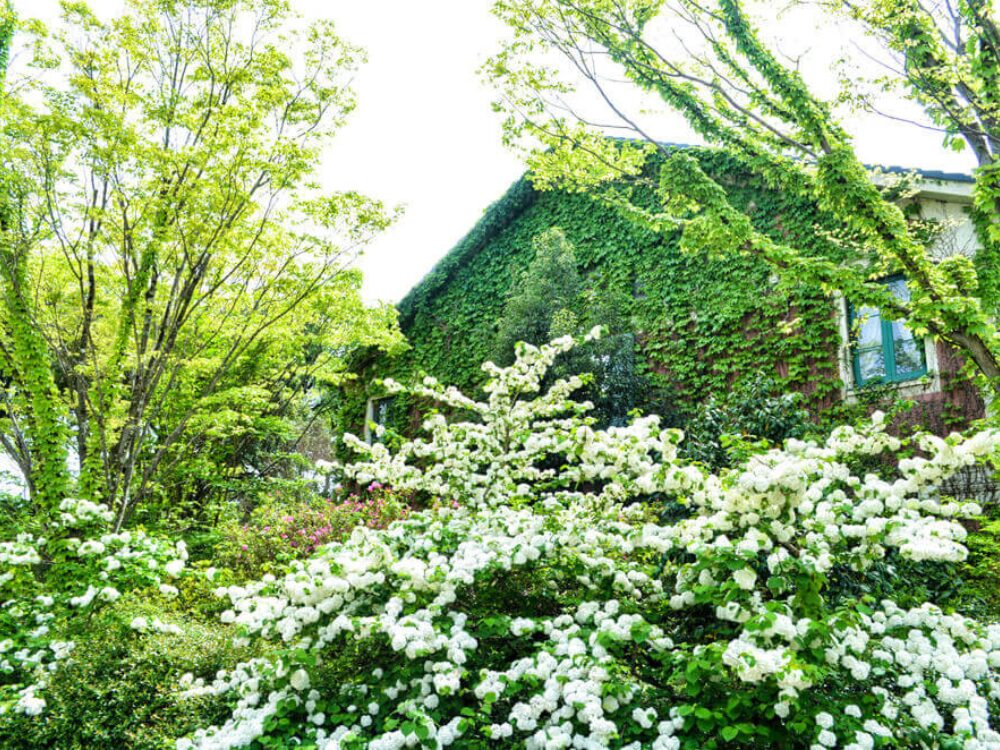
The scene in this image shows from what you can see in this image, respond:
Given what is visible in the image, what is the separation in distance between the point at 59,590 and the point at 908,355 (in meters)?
10.2

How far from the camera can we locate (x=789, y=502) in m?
3.32

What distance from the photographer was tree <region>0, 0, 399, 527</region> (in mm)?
7703

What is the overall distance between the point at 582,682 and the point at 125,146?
764 centimetres

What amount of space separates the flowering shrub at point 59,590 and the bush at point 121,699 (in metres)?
0.13

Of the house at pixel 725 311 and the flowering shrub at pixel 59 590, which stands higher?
the house at pixel 725 311

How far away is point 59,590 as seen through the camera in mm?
6211

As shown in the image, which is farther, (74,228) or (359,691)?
(74,228)

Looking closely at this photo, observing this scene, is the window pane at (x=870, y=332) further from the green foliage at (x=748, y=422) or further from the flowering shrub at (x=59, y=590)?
the flowering shrub at (x=59, y=590)

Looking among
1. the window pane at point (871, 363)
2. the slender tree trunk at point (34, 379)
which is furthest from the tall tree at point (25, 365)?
the window pane at point (871, 363)

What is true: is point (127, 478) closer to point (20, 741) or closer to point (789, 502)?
point (20, 741)

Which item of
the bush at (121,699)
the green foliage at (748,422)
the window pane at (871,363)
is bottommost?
the bush at (121,699)

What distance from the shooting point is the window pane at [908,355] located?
9.25m

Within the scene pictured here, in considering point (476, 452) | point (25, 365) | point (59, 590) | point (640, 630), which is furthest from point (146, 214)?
point (640, 630)

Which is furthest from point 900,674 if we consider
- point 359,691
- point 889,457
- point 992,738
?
point 889,457
